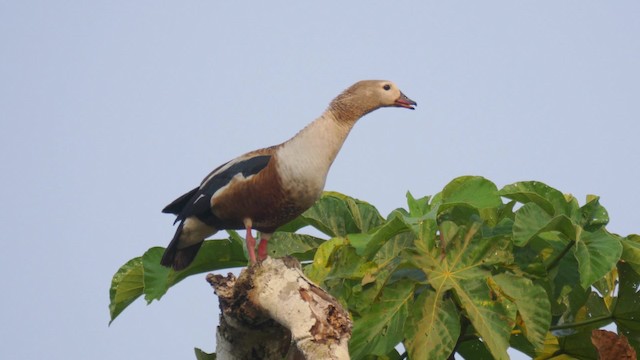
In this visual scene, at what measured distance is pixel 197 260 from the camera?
6.51 m

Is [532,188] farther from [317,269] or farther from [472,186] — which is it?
[317,269]

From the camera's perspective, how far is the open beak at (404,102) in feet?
21.8

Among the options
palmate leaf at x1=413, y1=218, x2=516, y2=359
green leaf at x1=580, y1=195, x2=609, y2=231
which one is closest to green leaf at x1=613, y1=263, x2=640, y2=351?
green leaf at x1=580, y1=195, x2=609, y2=231

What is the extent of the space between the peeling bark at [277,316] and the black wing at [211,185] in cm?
126

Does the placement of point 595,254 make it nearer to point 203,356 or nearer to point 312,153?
point 312,153

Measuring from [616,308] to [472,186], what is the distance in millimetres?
1053

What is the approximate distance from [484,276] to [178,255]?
1947 mm

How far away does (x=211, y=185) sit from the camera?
254 inches

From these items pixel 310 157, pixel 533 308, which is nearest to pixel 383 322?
pixel 533 308

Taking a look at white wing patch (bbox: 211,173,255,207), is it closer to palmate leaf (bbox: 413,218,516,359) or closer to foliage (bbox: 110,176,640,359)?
foliage (bbox: 110,176,640,359)

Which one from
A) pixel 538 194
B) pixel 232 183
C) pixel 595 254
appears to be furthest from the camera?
pixel 232 183

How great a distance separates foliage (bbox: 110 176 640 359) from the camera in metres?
5.38

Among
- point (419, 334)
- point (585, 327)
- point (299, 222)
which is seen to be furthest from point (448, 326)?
point (299, 222)

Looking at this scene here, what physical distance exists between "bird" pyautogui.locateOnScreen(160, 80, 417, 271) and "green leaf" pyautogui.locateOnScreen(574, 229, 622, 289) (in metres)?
1.53
